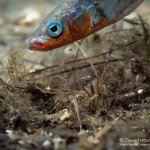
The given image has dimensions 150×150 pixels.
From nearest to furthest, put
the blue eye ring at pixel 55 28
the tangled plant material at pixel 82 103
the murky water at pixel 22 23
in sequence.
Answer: the tangled plant material at pixel 82 103 → the blue eye ring at pixel 55 28 → the murky water at pixel 22 23

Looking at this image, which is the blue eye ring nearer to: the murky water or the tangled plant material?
the tangled plant material

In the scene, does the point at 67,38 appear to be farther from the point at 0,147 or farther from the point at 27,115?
the point at 0,147

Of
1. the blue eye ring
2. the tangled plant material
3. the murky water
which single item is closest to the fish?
the blue eye ring

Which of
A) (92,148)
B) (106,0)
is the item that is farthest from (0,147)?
(106,0)

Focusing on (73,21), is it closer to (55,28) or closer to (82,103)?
(55,28)

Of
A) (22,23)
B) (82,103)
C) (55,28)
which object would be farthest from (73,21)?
(22,23)

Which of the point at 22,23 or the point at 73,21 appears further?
the point at 22,23

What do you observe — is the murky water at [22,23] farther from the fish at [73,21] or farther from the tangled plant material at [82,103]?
the fish at [73,21]

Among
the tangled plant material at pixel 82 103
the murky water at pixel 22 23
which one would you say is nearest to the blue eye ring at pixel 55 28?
the tangled plant material at pixel 82 103
